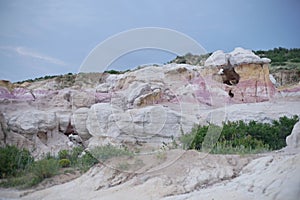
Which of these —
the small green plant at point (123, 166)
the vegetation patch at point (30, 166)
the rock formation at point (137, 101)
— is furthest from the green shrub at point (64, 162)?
the small green plant at point (123, 166)

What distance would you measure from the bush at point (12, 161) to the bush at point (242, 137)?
2.50 metres

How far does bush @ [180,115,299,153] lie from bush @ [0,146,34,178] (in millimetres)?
2504

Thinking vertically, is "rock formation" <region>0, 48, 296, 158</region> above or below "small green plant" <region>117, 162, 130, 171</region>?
above

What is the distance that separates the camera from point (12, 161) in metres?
5.92

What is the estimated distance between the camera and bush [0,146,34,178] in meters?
5.76

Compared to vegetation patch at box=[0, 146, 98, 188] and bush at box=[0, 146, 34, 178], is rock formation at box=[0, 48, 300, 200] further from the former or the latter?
bush at box=[0, 146, 34, 178]

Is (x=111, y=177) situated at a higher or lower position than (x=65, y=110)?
lower

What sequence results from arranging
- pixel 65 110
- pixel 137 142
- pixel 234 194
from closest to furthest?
1. pixel 234 194
2. pixel 137 142
3. pixel 65 110

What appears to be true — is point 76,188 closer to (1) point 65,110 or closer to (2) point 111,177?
(2) point 111,177

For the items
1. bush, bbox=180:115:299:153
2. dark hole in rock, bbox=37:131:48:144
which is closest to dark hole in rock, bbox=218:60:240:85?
bush, bbox=180:115:299:153

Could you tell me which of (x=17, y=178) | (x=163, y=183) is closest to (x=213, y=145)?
(x=163, y=183)

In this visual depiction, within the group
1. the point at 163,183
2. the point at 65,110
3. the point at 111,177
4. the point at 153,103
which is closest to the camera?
the point at 163,183

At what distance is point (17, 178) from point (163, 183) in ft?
7.79

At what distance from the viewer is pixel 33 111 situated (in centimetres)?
858
